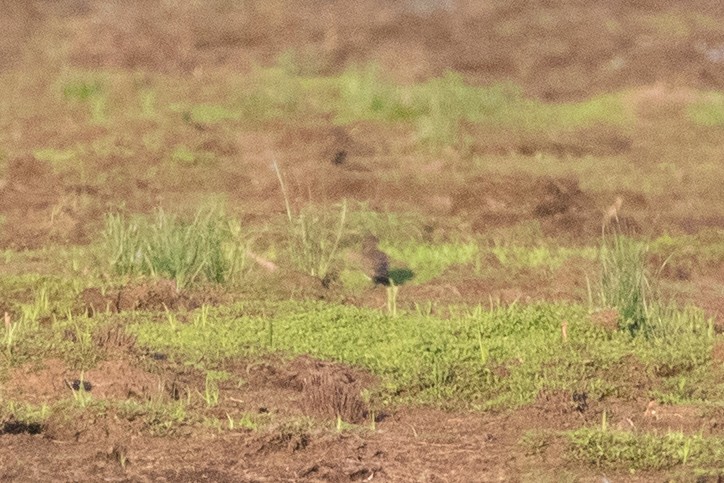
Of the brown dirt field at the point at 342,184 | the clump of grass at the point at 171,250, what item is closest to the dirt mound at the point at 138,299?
the brown dirt field at the point at 342,184

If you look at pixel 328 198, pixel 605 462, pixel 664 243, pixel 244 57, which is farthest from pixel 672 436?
pixel 244 57

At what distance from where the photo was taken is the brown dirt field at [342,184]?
5500 mm

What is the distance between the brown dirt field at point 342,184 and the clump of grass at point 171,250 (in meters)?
0.17

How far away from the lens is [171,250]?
786cm

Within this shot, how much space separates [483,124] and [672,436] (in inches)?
345

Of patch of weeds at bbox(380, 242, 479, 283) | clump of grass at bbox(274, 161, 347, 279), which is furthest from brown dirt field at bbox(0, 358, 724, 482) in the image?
patch of weeds at bbox(380, 242, 479, 283)

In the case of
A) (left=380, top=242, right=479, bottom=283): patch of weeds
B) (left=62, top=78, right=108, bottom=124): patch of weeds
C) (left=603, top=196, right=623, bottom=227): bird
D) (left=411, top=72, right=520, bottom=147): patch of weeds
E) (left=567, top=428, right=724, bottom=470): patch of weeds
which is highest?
(left=62, top=78, right=108, bottom=124): patch of weeds

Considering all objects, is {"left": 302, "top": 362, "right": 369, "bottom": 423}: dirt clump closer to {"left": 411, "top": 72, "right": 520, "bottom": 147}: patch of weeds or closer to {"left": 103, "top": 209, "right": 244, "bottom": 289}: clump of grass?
{"left": 103, "top": 209, "right": 244, "bottom": 289}: clump of grass

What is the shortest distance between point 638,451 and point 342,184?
615cm

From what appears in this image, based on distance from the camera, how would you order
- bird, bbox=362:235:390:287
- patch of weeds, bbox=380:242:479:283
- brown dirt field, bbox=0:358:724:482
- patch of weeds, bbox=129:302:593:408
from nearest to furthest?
brown dirt field, bbox=0:358:724:482 < patch of weeds, bbox=129:302:593:408 < bird, bbox=362:235:390:287 < patch of weeds, bbox=380:242:479:283

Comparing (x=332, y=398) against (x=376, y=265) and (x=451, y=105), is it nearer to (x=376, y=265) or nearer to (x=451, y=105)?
(x=376, y=265)

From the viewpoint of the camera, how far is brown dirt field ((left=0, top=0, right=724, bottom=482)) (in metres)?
5.50

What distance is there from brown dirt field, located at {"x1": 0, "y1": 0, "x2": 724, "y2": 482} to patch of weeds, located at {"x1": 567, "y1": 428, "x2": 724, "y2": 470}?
0.07 meters

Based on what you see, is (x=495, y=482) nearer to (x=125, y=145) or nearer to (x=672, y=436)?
(x=672, y=436)
